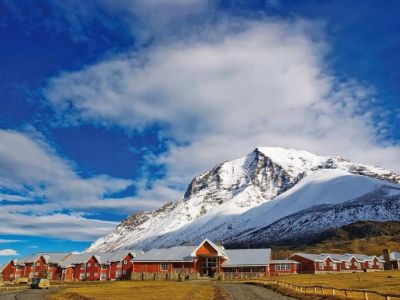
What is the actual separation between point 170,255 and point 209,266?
1051 centimetres

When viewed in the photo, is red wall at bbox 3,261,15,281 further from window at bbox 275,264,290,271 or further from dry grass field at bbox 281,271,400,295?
dry grass field at bbox 281,271,400,295

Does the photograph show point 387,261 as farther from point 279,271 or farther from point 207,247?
point 207,247

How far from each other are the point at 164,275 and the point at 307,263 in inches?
1910

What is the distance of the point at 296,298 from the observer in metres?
41.4

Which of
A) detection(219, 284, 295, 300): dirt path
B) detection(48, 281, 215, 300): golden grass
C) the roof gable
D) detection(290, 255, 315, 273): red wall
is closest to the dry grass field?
detection(219, 284, 295, 300): dirt path

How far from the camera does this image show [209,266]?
11300 cm


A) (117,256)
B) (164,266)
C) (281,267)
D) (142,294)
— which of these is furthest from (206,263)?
(142,294)

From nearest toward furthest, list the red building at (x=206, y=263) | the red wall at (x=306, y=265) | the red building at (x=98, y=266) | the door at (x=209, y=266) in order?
the red building at (x=206, y=263) → the door at (x=209, y=266) → the red building at (x=98, y=266) → the red wall at (x=306, y=265)

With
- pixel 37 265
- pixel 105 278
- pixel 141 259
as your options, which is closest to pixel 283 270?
pixel 141 259

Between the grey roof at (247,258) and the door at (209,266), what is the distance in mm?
2561

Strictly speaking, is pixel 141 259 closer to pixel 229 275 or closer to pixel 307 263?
pixel 229 275

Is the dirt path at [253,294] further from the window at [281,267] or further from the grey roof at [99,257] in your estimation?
the grey roof at [99,257]

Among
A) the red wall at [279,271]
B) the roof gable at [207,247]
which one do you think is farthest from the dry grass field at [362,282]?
the red wall at [279,271]

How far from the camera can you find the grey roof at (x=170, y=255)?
112537mm
